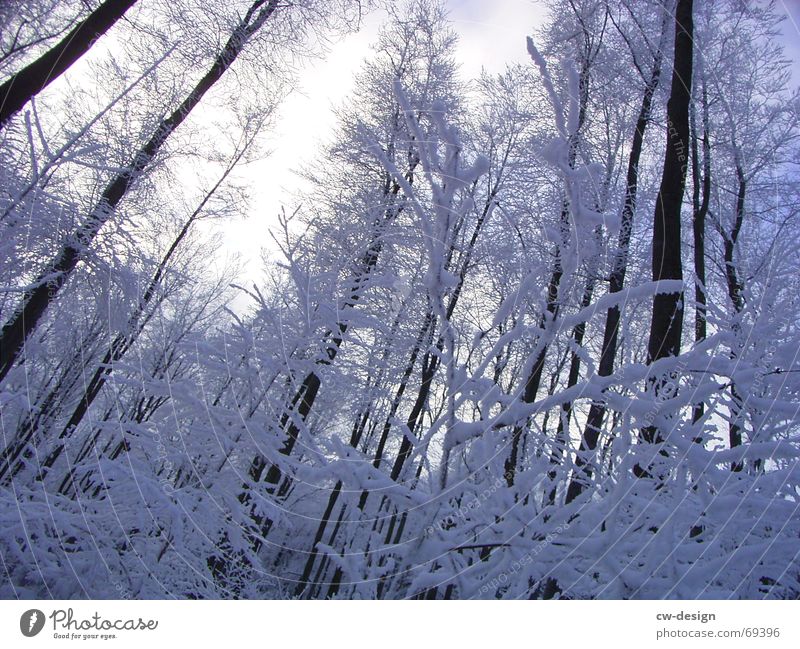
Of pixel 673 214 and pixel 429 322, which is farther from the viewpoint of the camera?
pixel 429 322

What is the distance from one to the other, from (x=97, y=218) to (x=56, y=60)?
1.25 metres

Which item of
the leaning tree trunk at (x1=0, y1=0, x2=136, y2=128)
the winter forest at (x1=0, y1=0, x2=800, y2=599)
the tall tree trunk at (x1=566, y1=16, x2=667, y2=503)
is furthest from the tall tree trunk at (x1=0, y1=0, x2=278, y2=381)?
the tall tree trunk at (x1=566, y1=16, x2=667, y2=503)

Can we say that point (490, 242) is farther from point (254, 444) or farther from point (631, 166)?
point (254, 444)

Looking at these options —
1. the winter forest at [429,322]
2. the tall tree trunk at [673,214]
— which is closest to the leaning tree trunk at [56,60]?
the winter forest at [429,322]

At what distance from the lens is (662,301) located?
308cm

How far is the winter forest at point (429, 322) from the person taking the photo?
1777mm

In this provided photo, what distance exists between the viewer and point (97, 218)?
156 inches

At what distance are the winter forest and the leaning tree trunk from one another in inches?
0.8

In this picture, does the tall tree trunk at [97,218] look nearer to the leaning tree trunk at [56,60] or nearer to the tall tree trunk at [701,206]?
the leaning tree trunk at [56,60]

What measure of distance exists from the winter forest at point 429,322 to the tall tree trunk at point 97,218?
→ 4cm

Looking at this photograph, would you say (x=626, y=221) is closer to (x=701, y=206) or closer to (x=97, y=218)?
(x=701, y=206)

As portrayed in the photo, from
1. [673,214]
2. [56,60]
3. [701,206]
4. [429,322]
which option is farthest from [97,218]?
[701,206]

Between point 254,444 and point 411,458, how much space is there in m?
1.42

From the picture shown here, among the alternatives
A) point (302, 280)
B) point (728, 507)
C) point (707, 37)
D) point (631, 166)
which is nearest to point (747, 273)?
point (631, 166)
